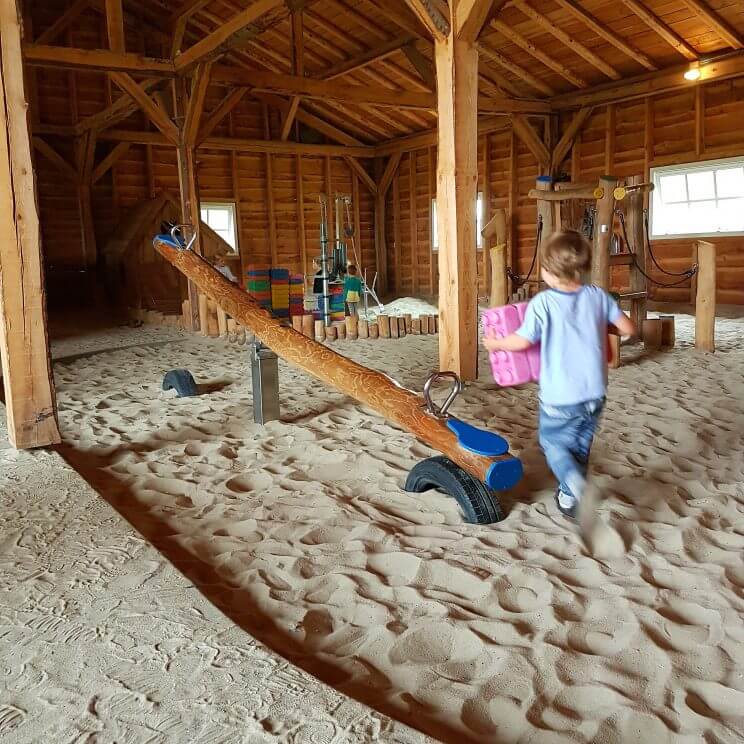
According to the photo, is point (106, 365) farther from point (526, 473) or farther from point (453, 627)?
point (453, 627)

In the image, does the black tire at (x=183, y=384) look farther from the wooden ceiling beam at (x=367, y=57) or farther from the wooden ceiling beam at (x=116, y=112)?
the wooden ceiling beam at (x=367, y=57)

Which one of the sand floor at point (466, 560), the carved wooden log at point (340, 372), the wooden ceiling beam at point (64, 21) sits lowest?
the sand floor at point (466, 560)

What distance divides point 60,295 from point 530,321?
1208 centimetres

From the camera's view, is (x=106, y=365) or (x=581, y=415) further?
(x=106, y=365)

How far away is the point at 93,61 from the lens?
28.0ft

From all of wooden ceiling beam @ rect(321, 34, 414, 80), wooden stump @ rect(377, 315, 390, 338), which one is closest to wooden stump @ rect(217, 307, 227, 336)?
wooden stump @ rect(377, 315, 390, 338)

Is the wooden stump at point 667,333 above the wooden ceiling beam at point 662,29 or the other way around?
the other way around

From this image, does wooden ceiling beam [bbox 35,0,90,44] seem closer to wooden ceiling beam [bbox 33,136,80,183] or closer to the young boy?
wooden ceiling beam [bbox 33,136,80,183]

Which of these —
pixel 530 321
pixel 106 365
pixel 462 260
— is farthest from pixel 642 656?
pixel 106 365

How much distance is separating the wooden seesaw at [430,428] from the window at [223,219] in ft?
35.8

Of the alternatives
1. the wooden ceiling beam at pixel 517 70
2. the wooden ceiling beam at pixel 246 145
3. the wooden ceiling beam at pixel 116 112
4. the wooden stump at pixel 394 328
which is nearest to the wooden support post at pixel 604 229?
the wooden stump at pixel 394 328

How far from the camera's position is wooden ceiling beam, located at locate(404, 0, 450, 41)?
192 inches

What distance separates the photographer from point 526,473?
3.62 meters

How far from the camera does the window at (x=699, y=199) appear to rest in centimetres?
1057
